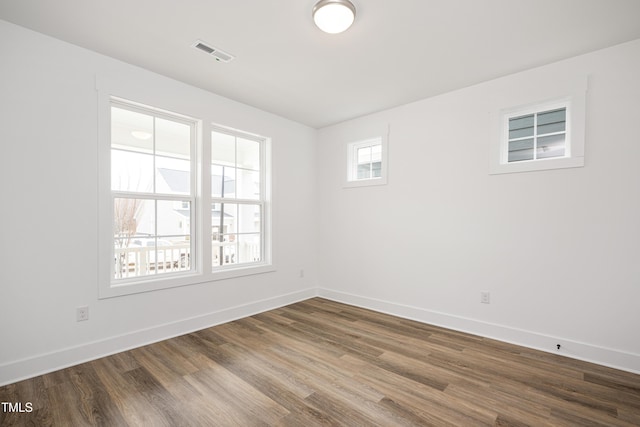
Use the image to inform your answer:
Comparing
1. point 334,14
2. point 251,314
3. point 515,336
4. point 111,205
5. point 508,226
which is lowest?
point 251,314

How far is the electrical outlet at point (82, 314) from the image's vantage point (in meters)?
2.52

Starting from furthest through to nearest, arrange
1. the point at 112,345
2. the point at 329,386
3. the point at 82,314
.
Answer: the point at 112,345
the point at 82,314
the point at 329,386

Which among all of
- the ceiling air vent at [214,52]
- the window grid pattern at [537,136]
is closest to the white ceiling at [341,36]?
the ceiling air vent at [214,52]

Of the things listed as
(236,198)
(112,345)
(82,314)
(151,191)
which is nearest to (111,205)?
(151,191)

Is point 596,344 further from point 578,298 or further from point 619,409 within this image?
point 619,409

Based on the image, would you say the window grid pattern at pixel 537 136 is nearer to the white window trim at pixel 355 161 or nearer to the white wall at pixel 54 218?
the white window trim at pixel 355 161

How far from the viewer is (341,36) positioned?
2.38 m

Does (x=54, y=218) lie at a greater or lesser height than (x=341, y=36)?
lesser

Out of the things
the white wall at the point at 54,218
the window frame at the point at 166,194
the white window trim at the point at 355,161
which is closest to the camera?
the white wall at the point at 54,218

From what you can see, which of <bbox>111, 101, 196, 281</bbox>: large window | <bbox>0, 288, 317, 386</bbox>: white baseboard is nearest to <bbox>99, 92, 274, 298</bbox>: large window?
<bbox>111, 101, 196, 281</bbox>: large window

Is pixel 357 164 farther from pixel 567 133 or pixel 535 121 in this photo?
pixel 567 133

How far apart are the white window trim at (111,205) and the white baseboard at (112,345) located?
1.32ft

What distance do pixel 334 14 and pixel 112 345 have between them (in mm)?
3307

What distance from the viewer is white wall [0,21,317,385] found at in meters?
2.23
